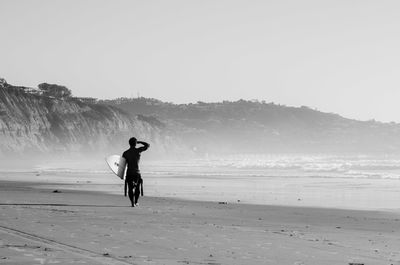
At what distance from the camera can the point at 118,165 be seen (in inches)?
885

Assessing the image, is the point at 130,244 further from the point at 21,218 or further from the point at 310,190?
the point at 310,190

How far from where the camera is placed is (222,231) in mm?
13156

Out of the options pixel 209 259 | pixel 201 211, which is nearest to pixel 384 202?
pixel 201 211

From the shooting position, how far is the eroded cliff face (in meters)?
111

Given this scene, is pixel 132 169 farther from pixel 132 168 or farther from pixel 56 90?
pixel 56 90

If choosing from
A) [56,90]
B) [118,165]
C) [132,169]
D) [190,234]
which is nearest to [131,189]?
[132,169]

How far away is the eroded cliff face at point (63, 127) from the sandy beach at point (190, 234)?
3475 inches

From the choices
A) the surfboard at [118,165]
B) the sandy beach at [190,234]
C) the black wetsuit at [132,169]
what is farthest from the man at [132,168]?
the surfboard at [118,165]

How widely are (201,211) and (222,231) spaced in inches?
191

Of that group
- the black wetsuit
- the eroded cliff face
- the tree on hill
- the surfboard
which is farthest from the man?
the tree on hill

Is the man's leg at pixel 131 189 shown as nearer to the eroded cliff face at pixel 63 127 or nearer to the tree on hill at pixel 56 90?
the eroded cliff face at pixel 63 127

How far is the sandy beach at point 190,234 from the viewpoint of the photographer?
32.2 ft

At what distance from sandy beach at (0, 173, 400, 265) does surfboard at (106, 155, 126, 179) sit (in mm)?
2012

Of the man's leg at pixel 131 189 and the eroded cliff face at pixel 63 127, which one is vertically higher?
the eroded cliff face at pixel 63 127
